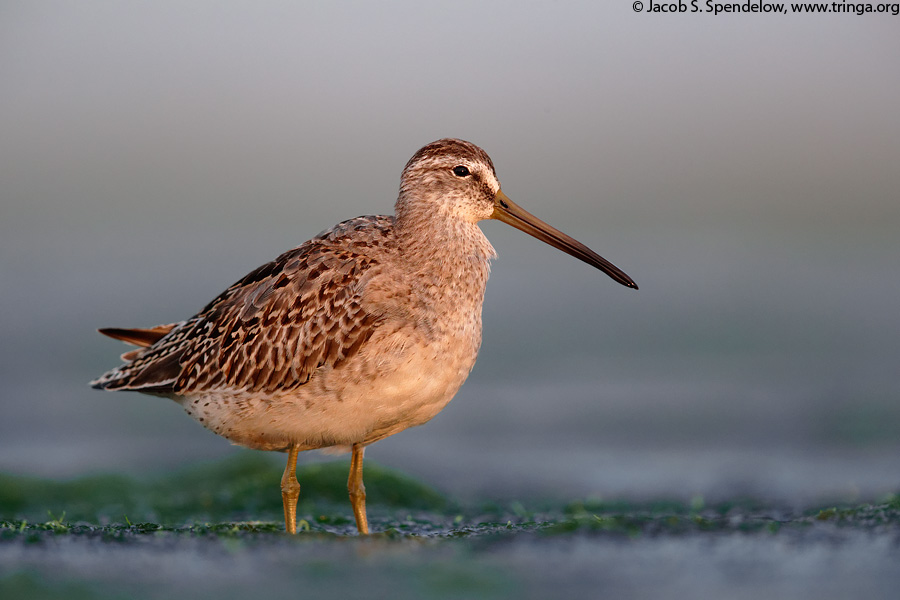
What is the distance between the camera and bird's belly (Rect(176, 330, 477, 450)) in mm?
6059

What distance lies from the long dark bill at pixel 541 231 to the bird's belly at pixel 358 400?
1047 millimetres

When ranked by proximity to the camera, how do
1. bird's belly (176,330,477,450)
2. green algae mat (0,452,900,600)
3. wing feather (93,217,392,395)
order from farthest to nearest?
wing feather (93,217,392,395)
bird's belly (176,330,477,450)
green algae mat (0,452,900,600)

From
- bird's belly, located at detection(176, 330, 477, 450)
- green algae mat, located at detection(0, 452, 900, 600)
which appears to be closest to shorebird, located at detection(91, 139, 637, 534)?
bird's belly, located at detection(176, 330, 477, 450)

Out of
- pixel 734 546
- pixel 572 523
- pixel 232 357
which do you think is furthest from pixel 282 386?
pixel 734 546

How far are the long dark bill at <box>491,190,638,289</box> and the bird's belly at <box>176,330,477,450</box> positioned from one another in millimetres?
1047

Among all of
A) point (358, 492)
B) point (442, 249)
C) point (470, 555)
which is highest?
point (442, 249)

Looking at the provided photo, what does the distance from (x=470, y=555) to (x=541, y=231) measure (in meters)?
2.55

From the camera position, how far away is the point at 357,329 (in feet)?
20.3

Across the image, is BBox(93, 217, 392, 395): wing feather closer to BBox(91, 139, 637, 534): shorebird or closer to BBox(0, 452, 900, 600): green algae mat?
BBox(91, 139, 637, 534): shorebird

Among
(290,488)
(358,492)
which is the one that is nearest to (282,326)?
(290,488)

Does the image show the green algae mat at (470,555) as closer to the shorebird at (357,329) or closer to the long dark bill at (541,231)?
the shorebird at (357,329)

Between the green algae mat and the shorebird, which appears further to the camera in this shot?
the shorebird

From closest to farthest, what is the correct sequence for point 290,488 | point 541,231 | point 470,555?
point 470,555
point 290,488
point 541,231

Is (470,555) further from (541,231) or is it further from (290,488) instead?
(541,231)
